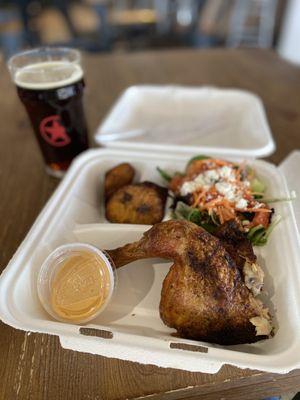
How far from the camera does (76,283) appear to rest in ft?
2.67

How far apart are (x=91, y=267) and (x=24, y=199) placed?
54cm

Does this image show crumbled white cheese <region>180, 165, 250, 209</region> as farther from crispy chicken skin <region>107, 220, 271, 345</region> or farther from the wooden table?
the wooden table

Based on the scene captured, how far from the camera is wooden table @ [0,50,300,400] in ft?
2.25

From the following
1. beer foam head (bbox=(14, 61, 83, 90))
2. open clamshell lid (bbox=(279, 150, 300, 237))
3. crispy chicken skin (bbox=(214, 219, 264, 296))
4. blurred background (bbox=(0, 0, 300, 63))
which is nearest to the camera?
crispy chicken skin (bbox=(214, 219, 264, 296))

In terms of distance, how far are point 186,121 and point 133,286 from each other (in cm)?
103

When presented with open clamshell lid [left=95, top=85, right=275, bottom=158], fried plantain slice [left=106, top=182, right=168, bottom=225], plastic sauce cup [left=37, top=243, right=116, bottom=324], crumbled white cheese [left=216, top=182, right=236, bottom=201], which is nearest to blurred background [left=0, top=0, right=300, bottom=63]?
open clamshell lid [left=95, top=85, right=275, bottom=158]

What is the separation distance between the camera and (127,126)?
1622mm

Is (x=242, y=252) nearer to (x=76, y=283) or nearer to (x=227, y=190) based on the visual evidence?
(x=227, y=190)

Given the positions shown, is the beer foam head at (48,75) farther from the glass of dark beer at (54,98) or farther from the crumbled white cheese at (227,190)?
the crumbled white cheese at (227,190)

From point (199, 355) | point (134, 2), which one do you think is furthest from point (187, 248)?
point (134, 2)

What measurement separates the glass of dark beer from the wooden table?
151 mm

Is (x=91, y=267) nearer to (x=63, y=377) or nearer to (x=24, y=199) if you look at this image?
(x=63, y=377)

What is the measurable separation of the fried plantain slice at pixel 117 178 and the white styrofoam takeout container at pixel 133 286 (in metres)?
0.06

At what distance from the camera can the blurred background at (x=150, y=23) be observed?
504cm
